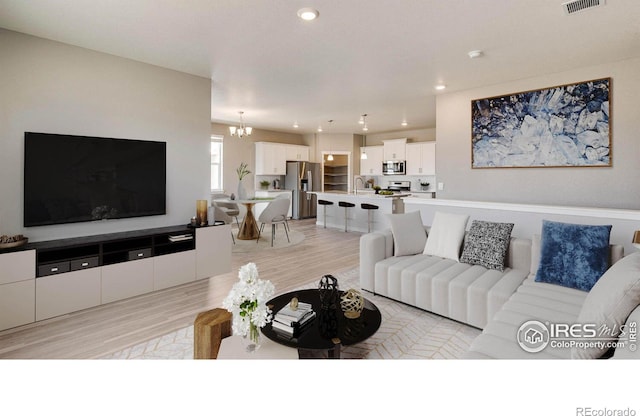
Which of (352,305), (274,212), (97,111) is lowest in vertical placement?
(352,305)

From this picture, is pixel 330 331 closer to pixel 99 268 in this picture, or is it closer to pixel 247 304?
pixel 247 304

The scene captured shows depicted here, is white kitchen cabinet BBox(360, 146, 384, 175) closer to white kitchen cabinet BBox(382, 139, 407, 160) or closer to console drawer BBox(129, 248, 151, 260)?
white kitchen cabinet BBox(382, 139, 407, 160)

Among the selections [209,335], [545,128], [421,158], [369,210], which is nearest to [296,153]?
[369,210]

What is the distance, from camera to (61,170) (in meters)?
3.14

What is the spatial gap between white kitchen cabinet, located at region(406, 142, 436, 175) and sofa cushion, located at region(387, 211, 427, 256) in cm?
522

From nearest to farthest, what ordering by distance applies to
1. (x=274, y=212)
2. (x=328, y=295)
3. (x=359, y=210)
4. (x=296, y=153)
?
(x=328, y=295), (x=274, y=212), (x=359, y=210), (x=296, y=153)

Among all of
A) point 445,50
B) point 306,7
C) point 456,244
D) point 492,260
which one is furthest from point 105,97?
point 492,260

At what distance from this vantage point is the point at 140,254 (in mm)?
3402

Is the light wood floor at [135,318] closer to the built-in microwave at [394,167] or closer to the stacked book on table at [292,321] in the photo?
the stacked book on table at [292,321]

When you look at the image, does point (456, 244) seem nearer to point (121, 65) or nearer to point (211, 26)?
point (211, 26)

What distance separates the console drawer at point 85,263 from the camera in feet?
9.75

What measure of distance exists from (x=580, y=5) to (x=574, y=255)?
1942mm

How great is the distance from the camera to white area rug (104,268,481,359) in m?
2.29

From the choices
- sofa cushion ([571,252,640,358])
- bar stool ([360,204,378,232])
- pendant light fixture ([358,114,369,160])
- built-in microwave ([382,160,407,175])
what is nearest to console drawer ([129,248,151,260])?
sofa cushion ([571,252,640,358])
